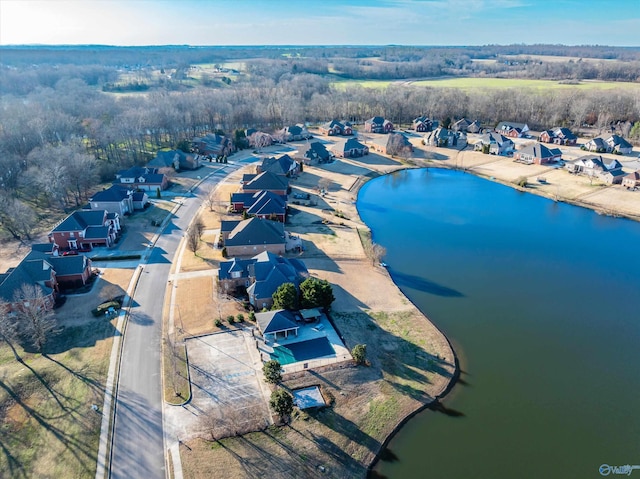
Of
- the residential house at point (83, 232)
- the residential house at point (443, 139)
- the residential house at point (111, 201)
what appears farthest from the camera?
the residential house at point (443, 139)

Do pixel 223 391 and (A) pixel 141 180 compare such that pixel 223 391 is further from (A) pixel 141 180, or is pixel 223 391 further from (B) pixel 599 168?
(B) pixel 599 168

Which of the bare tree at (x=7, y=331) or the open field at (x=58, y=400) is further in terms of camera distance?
the bare tree at (x=7, y=331)

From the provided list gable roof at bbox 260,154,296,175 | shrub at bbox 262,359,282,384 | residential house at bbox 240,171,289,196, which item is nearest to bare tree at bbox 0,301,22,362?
shrub at bbox 262,359,282,384

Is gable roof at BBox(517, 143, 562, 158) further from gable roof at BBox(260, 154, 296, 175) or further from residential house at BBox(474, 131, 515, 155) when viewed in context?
gable roof at BBox(260, 154, 296, 175)

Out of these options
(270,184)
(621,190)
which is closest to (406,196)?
(270,184)

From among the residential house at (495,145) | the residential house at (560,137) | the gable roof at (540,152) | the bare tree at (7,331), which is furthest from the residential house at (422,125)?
the bare tree at (7,331)

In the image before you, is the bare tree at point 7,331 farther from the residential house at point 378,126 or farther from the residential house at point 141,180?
the residential house at point 378,126
